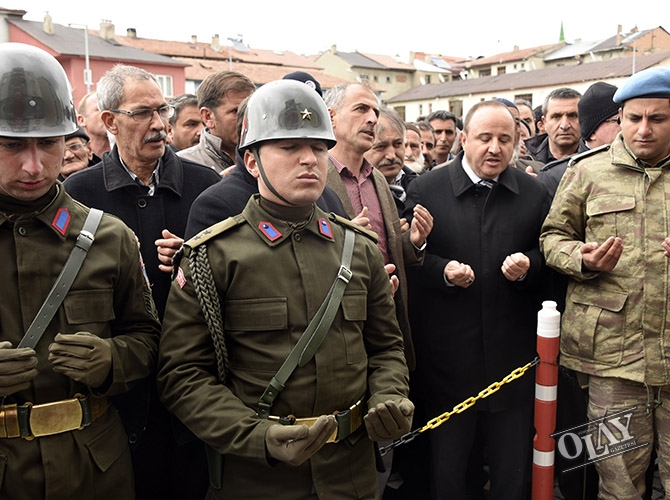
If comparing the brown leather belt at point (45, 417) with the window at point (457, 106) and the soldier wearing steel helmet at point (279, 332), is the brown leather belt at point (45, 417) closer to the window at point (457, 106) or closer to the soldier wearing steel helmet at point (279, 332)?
the soldier wearing steel helmet at point (279, 332)

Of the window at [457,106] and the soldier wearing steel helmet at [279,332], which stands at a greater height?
the window at [457,106]

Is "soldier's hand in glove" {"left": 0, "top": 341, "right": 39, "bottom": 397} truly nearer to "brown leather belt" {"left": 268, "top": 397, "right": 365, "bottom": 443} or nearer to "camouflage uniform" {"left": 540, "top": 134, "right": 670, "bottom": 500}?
"brown leather belt" {"left": 268, "top": 397, "right": 365, "bottom": 443}

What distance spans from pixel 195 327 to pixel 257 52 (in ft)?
205

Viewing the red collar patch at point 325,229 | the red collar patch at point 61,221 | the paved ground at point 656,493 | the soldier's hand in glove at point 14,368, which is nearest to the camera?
the soldier's hand in glove at point 14,368

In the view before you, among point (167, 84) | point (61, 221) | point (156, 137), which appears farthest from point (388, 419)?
point (167, 84)

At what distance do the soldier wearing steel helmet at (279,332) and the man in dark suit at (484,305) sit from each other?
50.3 inches

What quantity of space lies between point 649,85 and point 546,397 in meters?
1.80

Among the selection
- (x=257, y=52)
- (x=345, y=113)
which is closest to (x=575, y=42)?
(x=257, y=52)

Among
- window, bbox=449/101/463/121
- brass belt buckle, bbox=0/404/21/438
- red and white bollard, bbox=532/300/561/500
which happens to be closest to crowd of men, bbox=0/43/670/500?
brass belt buckle, bbox=0/404/21/438

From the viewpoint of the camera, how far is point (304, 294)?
8.14 ft

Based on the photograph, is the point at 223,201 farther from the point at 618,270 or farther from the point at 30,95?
the point at 618,270

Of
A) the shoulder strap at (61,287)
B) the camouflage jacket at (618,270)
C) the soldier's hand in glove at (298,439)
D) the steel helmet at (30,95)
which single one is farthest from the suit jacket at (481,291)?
the steel helmet at (30,95)

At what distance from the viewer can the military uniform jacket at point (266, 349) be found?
2418mm

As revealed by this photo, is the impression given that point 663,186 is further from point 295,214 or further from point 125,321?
point 125,321
